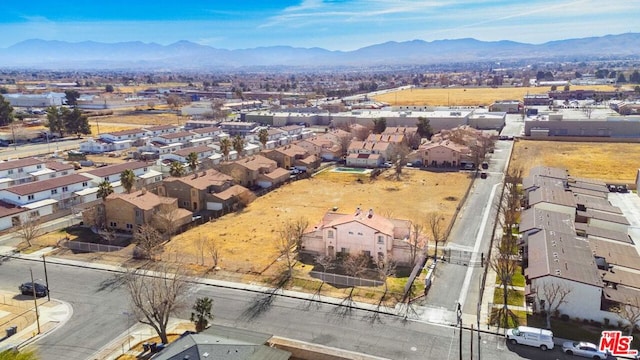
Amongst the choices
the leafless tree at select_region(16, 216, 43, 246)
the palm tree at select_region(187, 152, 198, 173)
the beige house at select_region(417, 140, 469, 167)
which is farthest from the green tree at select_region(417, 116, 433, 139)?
the leafless tree at select_region(16, 216, 43, 246)

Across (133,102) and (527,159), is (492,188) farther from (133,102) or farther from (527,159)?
(133,102)

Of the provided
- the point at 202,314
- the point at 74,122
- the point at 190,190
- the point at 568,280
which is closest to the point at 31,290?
the point at 202,314

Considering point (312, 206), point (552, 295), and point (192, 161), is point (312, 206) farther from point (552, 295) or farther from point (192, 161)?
point (552, 295)

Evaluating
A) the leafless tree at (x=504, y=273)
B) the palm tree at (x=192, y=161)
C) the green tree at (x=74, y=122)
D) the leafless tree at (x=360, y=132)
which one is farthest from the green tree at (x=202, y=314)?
the green tree at (x=74, y=122)

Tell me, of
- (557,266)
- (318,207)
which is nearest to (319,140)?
(318,207)

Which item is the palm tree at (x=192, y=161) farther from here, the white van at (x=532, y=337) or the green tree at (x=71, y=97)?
the green tree at (x=71, y=97)

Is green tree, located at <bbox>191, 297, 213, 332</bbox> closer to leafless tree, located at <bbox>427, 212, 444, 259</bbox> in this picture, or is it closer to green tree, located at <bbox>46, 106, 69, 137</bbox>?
leafless tree, located at <bbox>427, 212, 444, 259</bbox>
